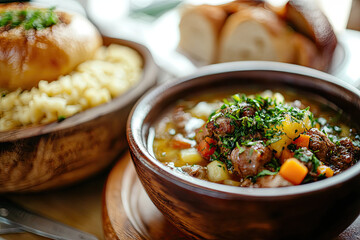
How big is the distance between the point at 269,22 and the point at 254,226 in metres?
2.76

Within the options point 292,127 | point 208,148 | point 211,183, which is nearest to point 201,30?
point 208,148

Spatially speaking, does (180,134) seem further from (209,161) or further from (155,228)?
(155,228)

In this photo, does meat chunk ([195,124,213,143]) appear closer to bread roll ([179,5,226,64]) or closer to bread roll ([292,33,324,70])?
bread roll ([292,33,324,70])

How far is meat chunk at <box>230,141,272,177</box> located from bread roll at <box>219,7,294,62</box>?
2.18 metres

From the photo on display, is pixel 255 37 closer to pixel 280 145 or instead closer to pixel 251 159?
pixel 280 145

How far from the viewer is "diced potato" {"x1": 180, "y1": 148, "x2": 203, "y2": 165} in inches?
80.8

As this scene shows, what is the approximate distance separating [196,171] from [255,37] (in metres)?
2.45

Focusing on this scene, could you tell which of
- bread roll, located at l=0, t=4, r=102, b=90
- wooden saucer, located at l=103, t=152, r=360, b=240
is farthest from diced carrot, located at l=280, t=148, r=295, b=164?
bread roll, located at l=0, t=4, r=102, b=90

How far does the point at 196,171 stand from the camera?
1900mm

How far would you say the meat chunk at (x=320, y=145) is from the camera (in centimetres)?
184

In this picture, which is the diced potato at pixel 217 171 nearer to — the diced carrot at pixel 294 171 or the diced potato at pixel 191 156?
the diced potato at pixel 191 156

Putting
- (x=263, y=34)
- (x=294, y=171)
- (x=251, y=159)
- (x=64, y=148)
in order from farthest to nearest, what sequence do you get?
(x=263, y=34) → (x=64, y=148) → (x=251, y=159) → (x=294, y=171)

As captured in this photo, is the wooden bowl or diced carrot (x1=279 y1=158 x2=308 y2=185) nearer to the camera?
diced carrot (x1=279 y1=158 x2=308 y2=185)

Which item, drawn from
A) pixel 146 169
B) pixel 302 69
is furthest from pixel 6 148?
pixel 302 69
